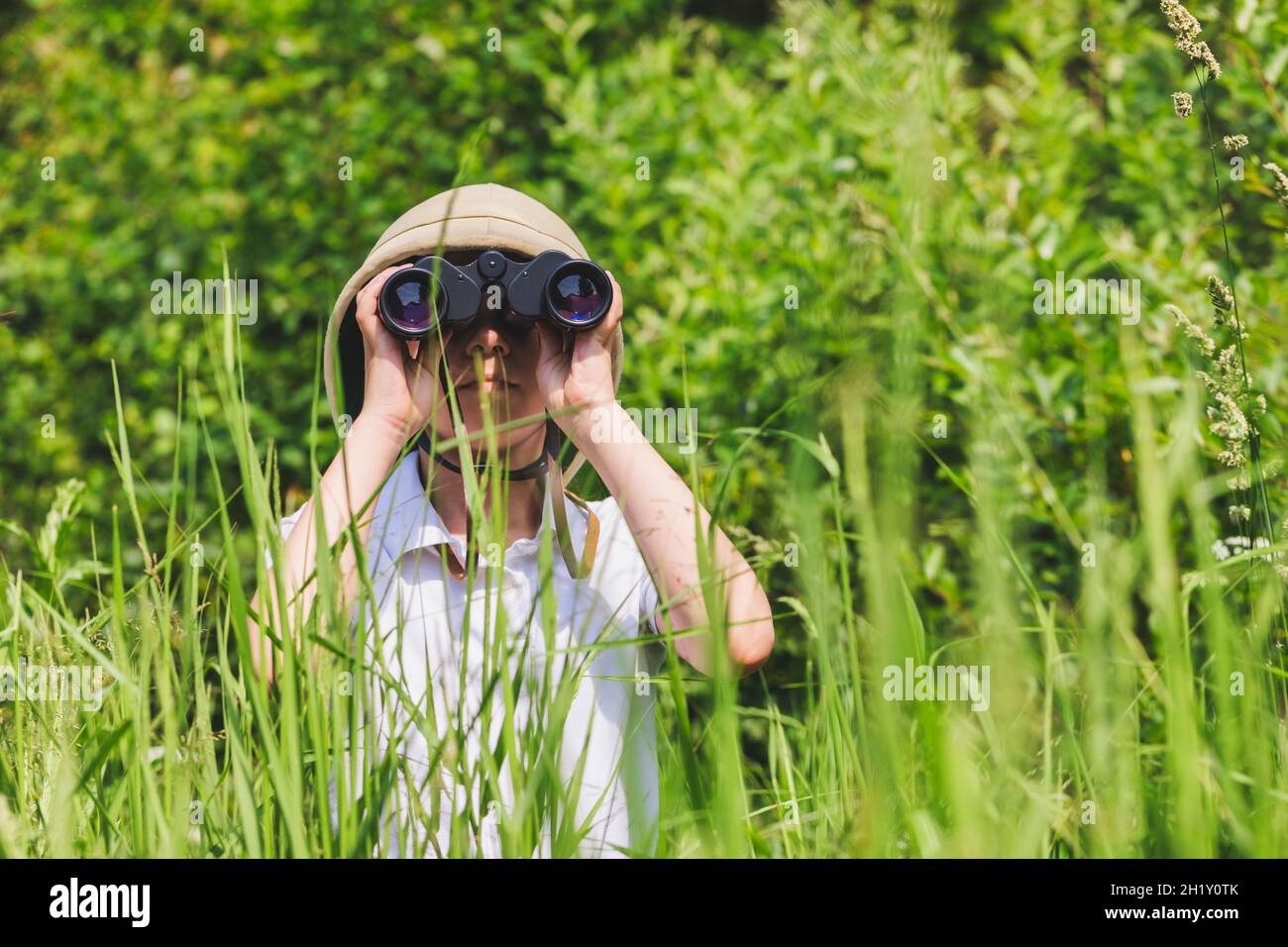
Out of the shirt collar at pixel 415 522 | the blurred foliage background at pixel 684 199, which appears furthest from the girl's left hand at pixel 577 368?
the blurred foliage background at pixel 684 199

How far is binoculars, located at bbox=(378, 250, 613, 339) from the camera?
1.42 meters

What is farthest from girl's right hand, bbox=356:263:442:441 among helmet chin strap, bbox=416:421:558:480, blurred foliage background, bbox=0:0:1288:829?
blurred foliage background, bbox=0:0:1288:829

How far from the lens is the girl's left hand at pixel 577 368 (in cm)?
145

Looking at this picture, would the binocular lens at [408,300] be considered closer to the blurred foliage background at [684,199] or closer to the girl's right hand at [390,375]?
the girl's right hand at [390,375]

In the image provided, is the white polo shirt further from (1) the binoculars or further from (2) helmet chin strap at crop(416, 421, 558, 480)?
(1) the binoculars

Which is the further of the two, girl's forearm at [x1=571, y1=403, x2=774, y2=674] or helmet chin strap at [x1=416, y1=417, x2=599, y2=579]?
helmet chin strap at [x1=416, y1=417, x2=599, y2=579]

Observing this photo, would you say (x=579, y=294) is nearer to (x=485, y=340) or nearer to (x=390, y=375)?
(x=485, y=340)

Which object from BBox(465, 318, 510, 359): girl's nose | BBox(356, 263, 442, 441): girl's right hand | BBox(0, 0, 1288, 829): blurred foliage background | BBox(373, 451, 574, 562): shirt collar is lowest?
BBox(373, 451, 574, 562): shirt collar

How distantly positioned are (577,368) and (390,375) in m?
0.23

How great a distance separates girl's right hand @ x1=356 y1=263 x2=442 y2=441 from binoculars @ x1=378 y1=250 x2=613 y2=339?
28mm

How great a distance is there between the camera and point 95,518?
3.29 m

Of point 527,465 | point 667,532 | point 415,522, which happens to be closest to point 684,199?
point 527,465

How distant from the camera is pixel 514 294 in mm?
1464
